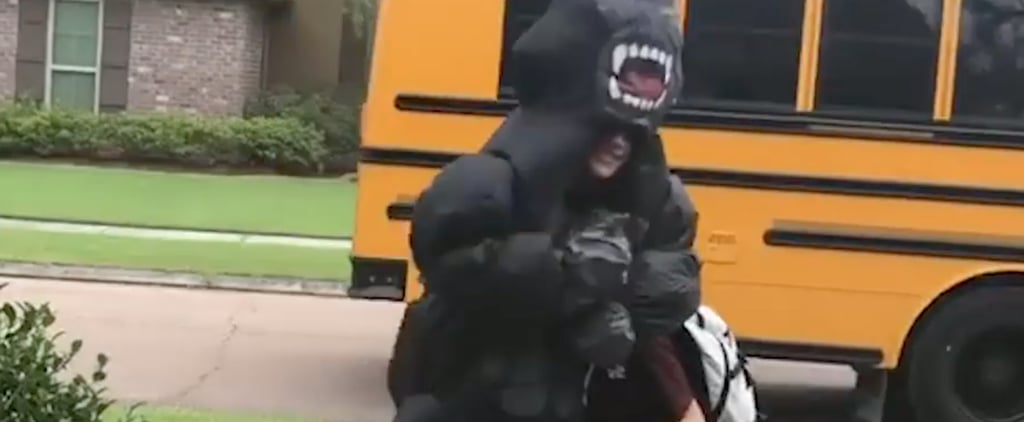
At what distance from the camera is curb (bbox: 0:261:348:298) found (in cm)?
1477

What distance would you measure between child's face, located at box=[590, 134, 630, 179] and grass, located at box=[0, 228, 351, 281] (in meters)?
11.8

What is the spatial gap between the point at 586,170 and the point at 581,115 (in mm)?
102

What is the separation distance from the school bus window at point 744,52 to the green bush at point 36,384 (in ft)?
12.8

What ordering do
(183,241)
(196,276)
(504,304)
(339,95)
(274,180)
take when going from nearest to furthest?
(504,304) → (196,276) → (183,241) → (274,180) → (339,95)

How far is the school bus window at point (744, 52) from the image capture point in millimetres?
8305

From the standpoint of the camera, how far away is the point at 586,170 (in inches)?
138

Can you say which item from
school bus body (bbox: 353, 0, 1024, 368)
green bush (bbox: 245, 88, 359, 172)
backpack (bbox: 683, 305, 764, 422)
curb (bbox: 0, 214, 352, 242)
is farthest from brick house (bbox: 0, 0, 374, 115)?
backpack (bbox: 683, 305, 764, 422)

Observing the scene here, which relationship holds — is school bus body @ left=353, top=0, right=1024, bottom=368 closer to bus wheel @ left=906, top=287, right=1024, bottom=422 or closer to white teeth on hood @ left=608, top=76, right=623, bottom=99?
bus wheel @ left=906, top=287, right=1024, bottom=422

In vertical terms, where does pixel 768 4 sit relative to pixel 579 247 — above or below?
above

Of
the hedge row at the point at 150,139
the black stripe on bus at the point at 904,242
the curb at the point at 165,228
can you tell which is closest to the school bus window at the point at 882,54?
the black stripe on bus at the point at 904,242

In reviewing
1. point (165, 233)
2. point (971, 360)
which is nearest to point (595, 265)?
point (971, 360)

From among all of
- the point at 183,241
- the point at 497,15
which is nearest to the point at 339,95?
the point at 183,241

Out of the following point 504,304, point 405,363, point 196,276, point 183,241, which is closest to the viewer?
point 504,304

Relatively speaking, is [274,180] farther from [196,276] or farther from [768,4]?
[768,4]
